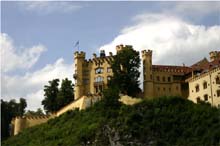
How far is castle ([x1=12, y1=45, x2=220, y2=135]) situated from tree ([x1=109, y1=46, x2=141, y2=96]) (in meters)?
3.08

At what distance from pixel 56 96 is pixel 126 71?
38.2 ft

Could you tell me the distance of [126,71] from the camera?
6838 centimetres

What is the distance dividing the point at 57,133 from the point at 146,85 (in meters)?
18.0

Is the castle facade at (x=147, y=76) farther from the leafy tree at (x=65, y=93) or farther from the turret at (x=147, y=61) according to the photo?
the leafy tree at (x=65, y=93)

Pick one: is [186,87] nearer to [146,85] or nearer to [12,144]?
[146,85]

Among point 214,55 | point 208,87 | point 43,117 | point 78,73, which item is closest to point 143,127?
point 208,87

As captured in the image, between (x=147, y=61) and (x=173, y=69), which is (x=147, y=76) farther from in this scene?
(x=173, y=69)

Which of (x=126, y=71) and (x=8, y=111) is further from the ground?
(x=126, y=71)

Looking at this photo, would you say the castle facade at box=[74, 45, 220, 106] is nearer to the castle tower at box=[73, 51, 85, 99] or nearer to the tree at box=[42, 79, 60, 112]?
the castle tower at box=[73, 51, 85, 99]

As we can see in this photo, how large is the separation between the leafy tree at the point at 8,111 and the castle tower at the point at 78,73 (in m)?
10.3

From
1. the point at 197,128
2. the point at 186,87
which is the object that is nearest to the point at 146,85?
the point at 186,87

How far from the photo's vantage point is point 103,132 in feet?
178

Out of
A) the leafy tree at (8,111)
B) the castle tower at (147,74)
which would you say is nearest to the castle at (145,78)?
the castle tower at (147,74)

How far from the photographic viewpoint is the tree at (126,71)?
220 ft
